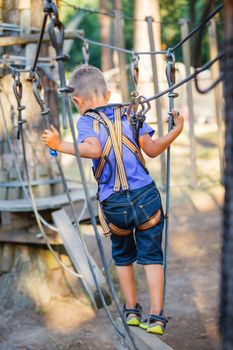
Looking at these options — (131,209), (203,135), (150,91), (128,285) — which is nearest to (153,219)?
(131,209)

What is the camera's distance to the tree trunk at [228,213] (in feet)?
4.19

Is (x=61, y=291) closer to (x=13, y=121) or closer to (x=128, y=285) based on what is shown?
(x=13, y=121)

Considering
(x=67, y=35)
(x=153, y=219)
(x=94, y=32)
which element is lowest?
(x=153, y=219)

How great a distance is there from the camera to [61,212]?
423 centimetres

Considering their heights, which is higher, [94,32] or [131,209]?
[94,32]

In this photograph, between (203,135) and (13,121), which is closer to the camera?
(13,121)

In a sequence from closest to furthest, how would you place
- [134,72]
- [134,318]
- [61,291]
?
[134,72], [134,318], [61,291]

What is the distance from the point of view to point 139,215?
2.62 metres

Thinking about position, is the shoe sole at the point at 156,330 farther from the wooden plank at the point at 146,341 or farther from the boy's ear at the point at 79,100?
the boy's ear at the point at 79,100

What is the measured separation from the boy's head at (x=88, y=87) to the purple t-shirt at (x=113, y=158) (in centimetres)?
6

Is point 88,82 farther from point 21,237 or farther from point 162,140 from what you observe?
point 21,237

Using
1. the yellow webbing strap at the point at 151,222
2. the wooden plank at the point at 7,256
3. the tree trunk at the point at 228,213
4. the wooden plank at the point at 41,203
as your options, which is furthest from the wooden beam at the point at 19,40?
the tree trunk at the point at 228,213

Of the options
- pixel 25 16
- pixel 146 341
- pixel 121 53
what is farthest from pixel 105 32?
pixel 146 341

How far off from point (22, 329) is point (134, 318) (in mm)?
1881
